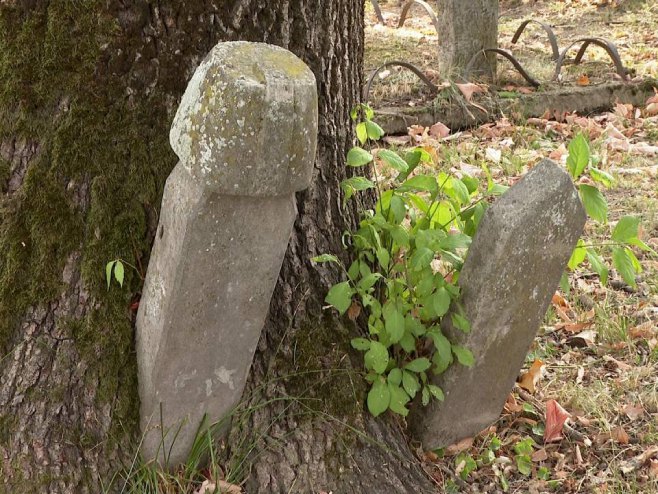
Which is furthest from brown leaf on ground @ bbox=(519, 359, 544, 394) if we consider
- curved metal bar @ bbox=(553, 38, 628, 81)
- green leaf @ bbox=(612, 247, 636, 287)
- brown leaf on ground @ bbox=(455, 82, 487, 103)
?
curved metal bar @ bbox=(553, 38, 628, 81)

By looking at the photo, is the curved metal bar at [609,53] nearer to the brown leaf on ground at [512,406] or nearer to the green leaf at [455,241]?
the brown leaf on ground at [512,406]

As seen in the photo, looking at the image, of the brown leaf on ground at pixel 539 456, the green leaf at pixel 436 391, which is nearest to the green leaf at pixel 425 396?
the green leaf at pixel 436 391

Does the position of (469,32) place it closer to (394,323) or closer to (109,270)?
(394,323)

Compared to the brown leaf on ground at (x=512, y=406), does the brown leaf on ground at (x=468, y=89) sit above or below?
above

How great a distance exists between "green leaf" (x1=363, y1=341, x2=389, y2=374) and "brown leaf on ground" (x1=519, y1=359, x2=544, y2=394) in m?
0.82

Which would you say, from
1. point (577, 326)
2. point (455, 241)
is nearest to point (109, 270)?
point (455, 241)

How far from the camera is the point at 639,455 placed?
2580 mm

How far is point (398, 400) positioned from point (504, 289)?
17.8 inches

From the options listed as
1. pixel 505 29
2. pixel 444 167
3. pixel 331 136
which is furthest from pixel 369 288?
pixel 505 29

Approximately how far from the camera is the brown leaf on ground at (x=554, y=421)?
2.65 m

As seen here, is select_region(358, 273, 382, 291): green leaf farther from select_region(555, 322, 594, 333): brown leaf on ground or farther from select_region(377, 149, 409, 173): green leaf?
select_region(555, 322, 594, 333): brown leaf on ground

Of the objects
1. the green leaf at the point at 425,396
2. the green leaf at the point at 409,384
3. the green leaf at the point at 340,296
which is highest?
the green leaf at the point at 340,296

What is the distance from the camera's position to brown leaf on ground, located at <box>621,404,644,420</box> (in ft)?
9.02

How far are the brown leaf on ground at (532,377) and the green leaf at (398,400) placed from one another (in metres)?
0.72
